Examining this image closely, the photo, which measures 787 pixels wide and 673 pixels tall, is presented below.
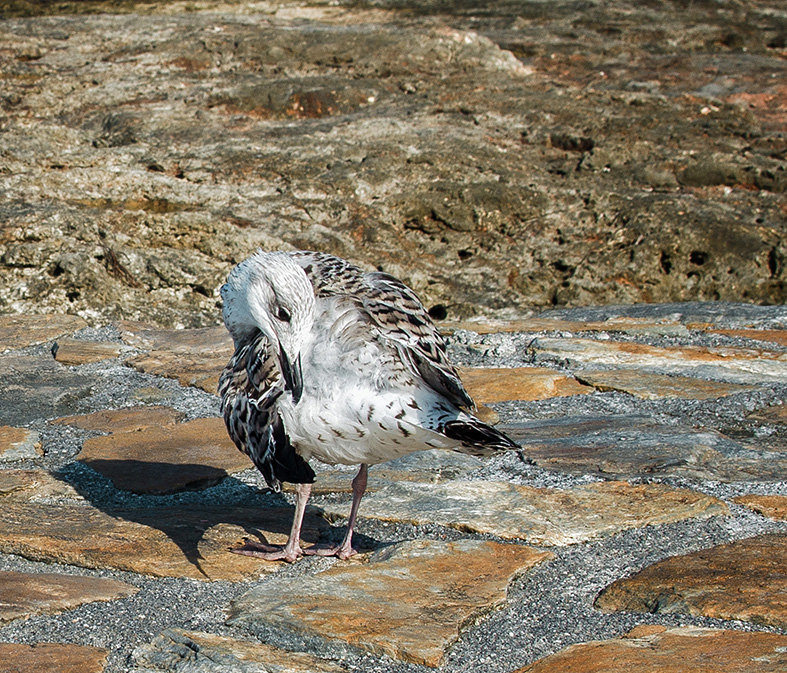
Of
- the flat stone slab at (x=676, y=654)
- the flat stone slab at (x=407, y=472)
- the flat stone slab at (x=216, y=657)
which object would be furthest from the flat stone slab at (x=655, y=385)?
A: the flat stone slab at (x=216, y=657)

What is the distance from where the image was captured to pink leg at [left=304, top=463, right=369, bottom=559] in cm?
284

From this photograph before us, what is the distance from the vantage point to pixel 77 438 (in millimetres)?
3701

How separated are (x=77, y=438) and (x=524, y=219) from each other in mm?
3519

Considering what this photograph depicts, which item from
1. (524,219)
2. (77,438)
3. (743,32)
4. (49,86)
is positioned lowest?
(77,438)

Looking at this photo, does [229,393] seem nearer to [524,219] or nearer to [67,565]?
[67,565]

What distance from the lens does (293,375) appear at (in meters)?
2.63

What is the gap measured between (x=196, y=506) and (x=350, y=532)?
0.61m

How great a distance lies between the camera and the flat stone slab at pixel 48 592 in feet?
7.50

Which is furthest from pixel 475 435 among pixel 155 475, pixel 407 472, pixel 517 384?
pixel 517 384

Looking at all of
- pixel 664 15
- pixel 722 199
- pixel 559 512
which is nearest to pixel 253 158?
pixel 722 199

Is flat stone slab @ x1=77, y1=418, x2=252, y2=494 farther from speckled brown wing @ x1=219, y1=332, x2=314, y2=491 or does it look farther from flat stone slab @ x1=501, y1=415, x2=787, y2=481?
flat stone slab @ x1=501, y1=415, x2=787, y2=481

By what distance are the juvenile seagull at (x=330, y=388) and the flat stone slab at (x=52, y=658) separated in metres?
0.76

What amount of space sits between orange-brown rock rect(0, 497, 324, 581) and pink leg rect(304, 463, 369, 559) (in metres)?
0.16

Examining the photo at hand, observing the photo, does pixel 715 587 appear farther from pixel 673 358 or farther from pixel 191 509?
pixel 673 358
